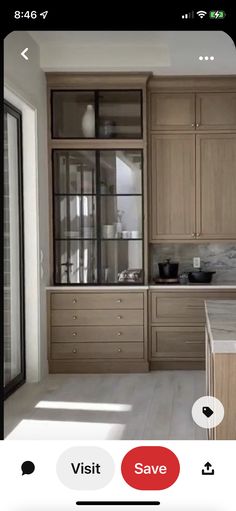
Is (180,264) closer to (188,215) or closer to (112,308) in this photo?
(188,215)

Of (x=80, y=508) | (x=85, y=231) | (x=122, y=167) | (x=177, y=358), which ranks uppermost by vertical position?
(x=122, y=167)

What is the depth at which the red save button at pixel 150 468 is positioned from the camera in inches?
21.0

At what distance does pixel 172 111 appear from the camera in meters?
4.17

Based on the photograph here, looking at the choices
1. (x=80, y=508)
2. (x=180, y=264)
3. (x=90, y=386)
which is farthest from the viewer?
(x=180, y=264)

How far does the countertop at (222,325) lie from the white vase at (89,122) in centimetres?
201

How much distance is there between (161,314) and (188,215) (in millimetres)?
678

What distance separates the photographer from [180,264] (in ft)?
14.7

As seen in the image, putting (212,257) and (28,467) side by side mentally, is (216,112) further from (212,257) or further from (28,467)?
(28,467)

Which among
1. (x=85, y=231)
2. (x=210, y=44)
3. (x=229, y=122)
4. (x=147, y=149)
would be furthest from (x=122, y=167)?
(x=210, y=44)

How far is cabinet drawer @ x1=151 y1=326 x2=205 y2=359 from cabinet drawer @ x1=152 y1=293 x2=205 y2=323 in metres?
0.06

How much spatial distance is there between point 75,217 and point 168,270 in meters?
0.70

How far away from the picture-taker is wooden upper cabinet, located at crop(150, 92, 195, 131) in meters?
4.14

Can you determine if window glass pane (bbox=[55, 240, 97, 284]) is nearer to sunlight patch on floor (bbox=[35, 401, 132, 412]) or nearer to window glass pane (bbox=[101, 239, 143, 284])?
window glass pane (bbox=[101, 239, 143, 284])
